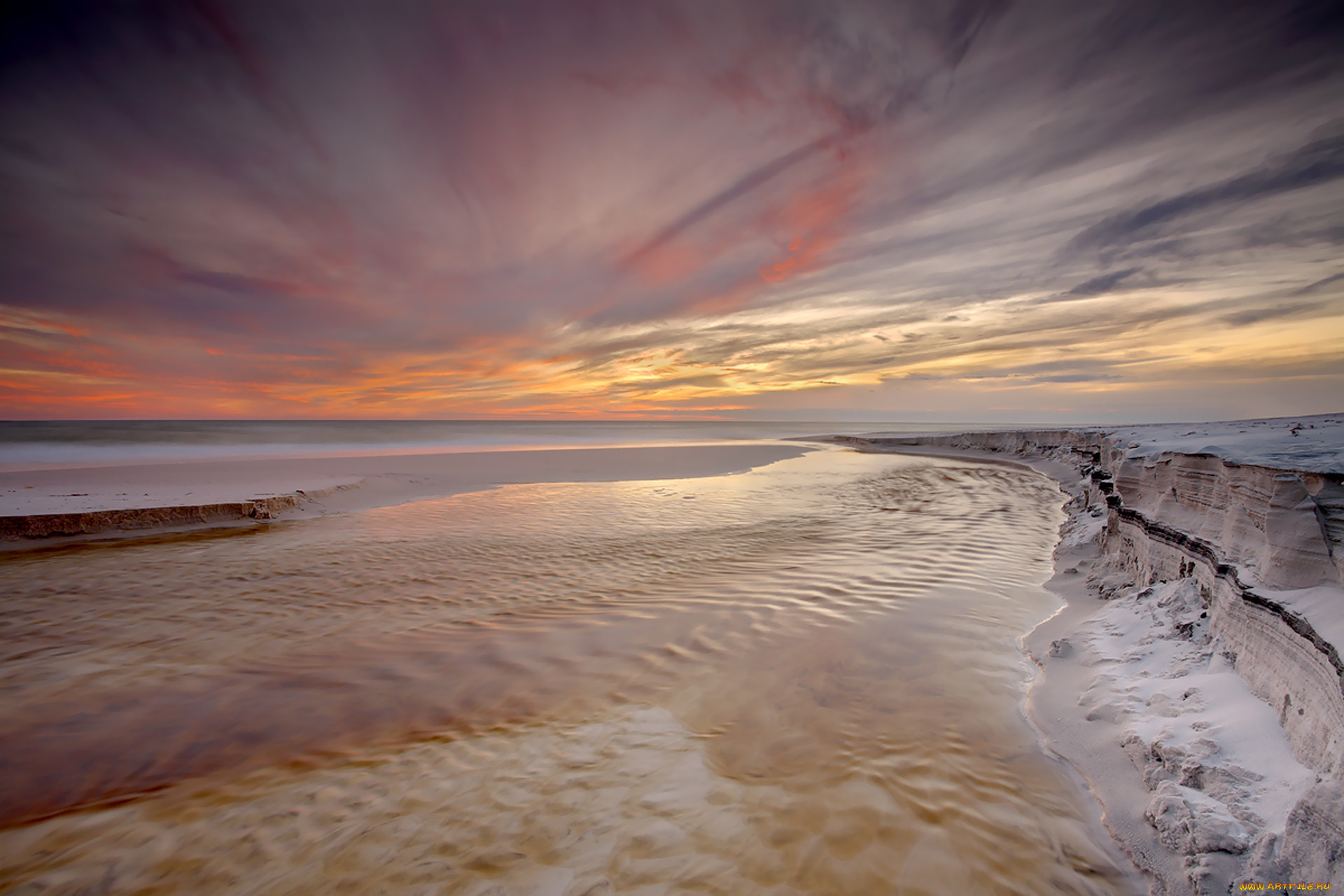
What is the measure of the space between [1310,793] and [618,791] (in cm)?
308

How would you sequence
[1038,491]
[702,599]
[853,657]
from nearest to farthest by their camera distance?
[853,657] < [702,599] < [1038,491]

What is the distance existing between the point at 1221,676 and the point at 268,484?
17.7m

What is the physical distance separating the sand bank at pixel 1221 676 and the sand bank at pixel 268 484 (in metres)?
13.5

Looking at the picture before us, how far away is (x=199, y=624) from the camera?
214 inches

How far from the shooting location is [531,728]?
3654mm

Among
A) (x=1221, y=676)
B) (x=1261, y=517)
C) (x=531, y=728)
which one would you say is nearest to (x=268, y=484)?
(x=531, y=728)

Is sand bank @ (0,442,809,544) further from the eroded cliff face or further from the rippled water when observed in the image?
the eroded cliff face

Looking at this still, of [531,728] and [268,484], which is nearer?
[531,728]

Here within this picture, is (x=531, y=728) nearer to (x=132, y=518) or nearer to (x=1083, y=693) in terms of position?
(x=1083, y=693)

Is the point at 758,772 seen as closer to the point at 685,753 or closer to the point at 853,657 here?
the point at 685,753

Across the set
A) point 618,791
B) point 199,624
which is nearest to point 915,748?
point 618,791

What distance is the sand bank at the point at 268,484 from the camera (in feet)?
29.8

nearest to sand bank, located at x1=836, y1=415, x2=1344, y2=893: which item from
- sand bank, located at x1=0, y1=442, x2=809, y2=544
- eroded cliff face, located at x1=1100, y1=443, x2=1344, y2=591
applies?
eroded cliff face, located at x1=1100, y1=443, x2=1344, y2=591

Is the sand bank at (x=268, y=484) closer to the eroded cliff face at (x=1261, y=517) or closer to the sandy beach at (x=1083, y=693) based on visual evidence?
the sandy beach at (x=1083, y=693)
